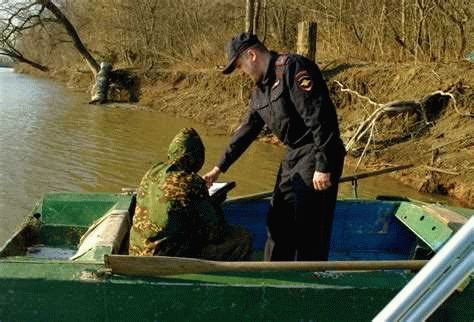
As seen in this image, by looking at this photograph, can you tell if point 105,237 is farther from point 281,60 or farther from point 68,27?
point 68,27

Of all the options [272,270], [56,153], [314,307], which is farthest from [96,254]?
[56,153]

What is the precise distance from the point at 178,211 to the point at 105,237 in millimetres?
536

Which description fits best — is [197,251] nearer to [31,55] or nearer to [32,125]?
[32,125]

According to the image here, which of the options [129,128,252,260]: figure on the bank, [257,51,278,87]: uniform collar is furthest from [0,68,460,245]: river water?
[257,51,278,87]: uniform collar

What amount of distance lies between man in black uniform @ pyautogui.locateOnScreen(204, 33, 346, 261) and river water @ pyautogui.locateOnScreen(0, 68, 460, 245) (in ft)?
12.6

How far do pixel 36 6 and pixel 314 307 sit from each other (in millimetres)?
24199

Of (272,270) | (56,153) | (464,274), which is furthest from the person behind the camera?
(56,153)

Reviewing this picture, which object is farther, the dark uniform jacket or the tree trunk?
the tree trunk

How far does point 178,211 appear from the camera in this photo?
3.16 metres

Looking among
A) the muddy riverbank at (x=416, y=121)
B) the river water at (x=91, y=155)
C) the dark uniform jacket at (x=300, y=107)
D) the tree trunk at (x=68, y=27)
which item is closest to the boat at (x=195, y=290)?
the dark uniform jacket at (x=300, y=107)

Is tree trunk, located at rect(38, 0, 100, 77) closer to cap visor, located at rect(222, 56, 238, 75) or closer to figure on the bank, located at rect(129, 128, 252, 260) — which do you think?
cap visor, located at rect(222, 56, 238, 75)

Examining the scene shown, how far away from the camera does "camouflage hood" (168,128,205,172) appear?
330 centimetres

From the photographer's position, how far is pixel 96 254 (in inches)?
123

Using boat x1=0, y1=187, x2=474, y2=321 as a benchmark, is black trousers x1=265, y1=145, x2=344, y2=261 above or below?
above
